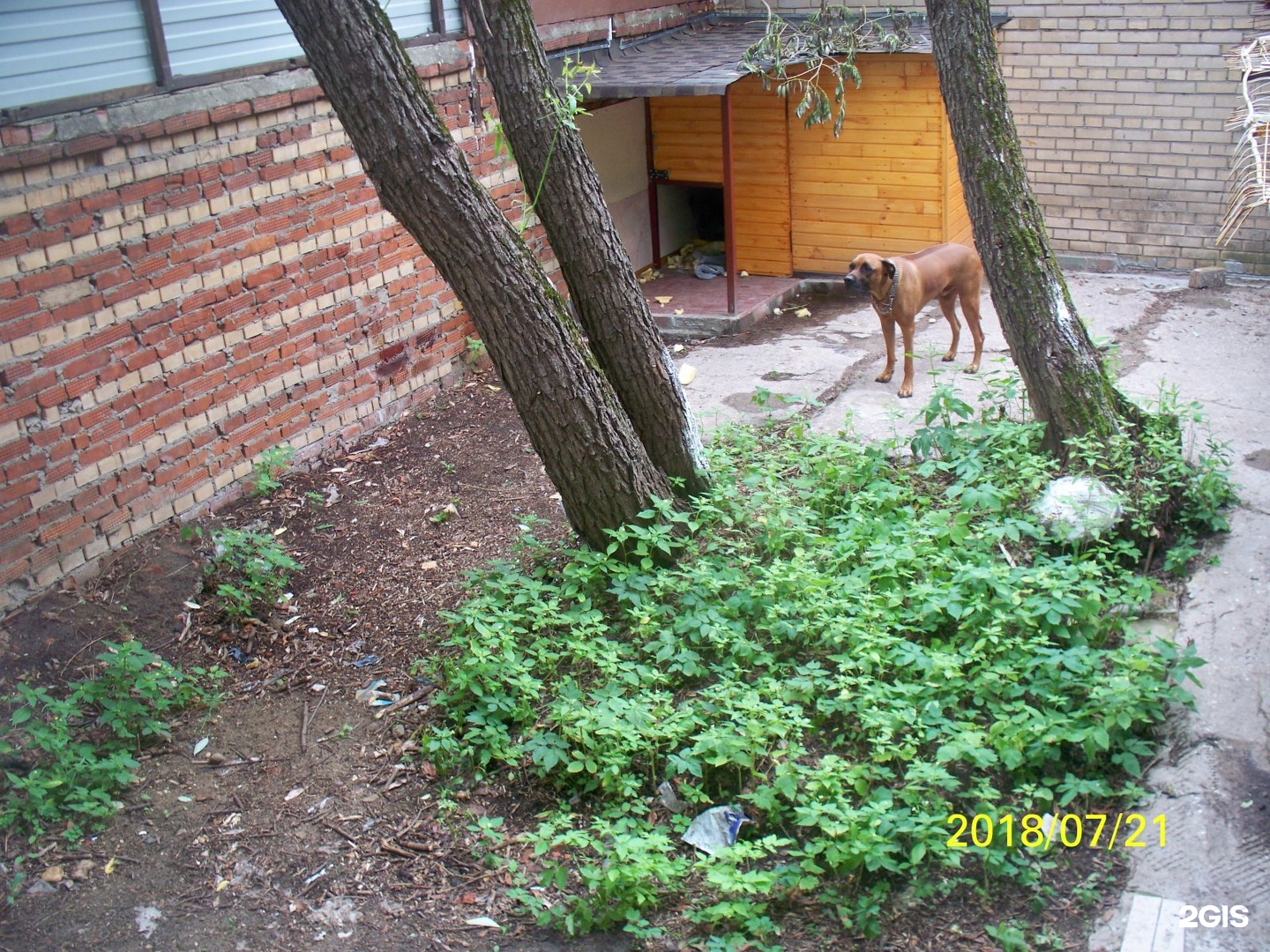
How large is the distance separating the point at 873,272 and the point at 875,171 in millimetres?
3408

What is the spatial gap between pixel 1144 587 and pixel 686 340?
5.80 m

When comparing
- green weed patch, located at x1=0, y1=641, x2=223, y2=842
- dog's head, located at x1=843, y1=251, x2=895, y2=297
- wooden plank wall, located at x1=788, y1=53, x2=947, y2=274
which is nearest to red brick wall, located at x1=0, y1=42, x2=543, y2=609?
green weed patch, located at x1=0, y1=641, x2=223, y2=842

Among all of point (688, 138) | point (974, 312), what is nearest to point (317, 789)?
point (974, 312)

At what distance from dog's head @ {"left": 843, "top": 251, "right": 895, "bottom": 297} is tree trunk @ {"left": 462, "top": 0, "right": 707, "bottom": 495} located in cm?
267


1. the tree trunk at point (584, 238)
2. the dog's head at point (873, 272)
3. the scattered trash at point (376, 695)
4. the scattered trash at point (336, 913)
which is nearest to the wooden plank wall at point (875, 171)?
the dog's head at point (873, 272)

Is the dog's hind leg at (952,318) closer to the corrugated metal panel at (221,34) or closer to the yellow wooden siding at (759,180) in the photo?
the yellow wooden siding at (759,180)

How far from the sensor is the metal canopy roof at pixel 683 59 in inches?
369

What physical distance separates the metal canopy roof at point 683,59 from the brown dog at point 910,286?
208cm

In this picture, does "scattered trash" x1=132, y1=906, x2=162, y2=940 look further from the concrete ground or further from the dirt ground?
the concrete ground

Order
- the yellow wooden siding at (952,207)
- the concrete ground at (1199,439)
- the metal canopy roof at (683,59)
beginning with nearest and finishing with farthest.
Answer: the concrete ground at (1199,439) < the metal canopy roof at (683,59) < the yellow wooden siding at (952,207)

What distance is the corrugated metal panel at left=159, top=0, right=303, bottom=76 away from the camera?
6.53 meters

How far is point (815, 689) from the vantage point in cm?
485

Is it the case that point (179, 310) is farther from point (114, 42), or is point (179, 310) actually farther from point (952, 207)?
point (952, 207)

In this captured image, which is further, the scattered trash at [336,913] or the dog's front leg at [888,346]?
the dog's front leg at [888,346]
